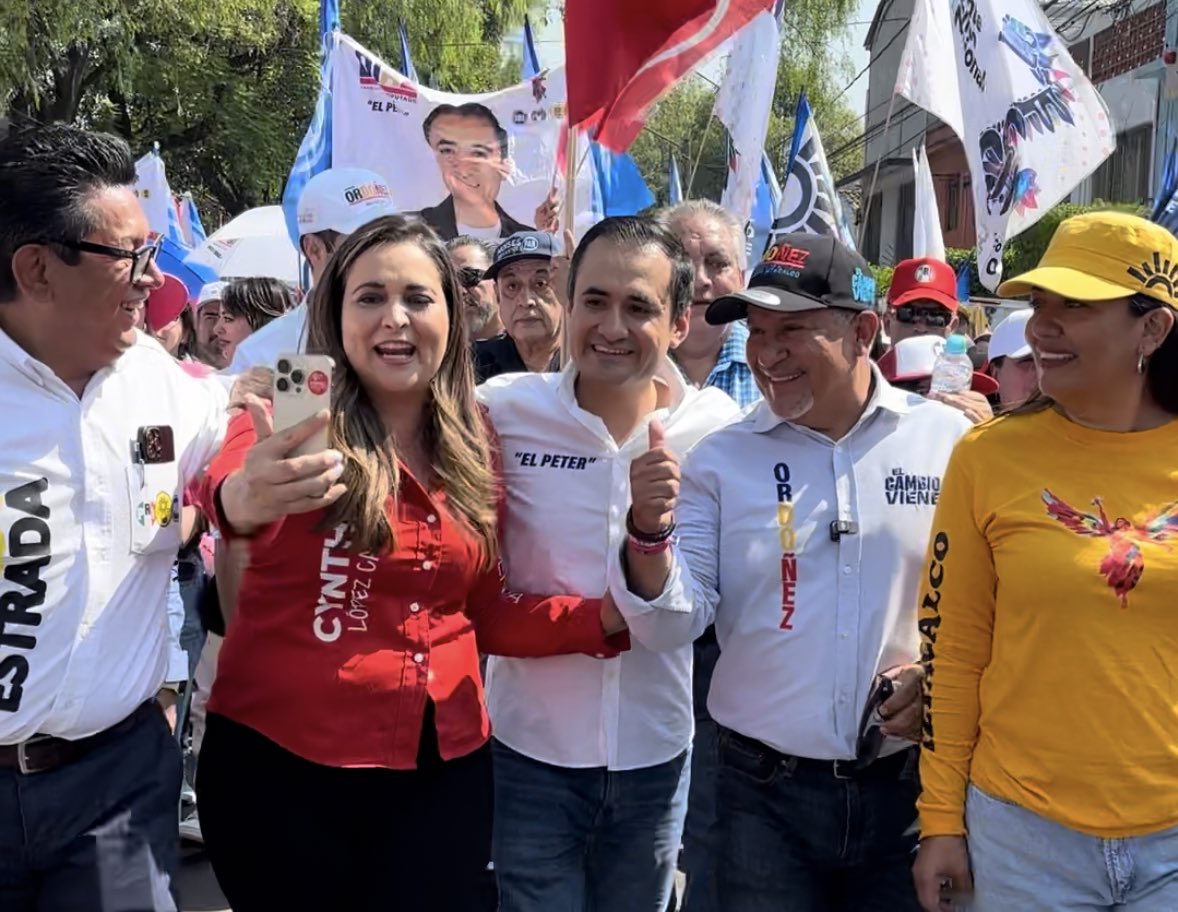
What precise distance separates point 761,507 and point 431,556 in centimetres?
74

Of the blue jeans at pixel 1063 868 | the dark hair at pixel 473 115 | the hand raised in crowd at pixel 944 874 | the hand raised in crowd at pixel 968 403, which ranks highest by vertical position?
the dark hair at pixel 473 115

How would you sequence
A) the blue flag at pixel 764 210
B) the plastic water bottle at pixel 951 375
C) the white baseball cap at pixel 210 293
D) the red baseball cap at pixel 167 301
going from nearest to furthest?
the red baseball cap at pixel 167 301
the plastic water bottle at pixel 951 375
the white baseball cap at pixel 210 293
the blue flag at pixel 764 210

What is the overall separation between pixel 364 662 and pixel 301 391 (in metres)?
0.64

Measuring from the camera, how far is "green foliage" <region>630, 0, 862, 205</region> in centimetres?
2483

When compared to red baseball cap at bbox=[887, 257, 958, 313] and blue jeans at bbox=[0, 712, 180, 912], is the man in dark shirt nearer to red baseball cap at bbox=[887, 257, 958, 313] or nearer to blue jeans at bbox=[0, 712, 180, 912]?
red baseball cap at bbox=[887, 257, 958, 313]

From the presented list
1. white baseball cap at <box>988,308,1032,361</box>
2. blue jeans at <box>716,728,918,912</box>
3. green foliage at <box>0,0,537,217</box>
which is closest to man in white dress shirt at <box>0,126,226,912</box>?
blue jeans at <box>716,728,918,912</box>

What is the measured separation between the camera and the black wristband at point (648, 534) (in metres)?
2.55

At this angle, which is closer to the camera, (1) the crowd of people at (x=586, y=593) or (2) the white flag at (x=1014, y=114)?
(1) the crowd of people at (x=586, y=593)

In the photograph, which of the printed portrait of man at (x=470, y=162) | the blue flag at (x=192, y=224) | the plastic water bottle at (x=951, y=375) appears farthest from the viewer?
the blue flag at (x=192, y=224)

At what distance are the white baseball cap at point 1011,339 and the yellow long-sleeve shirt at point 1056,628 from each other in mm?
2609

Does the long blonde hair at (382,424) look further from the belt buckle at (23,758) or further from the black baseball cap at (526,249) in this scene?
the black baseball cap at (526,249)

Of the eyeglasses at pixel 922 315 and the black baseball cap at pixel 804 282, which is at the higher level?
the black baseball cap at pixel 804 282

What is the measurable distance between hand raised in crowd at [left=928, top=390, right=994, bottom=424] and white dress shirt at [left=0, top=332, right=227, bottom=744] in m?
2.08

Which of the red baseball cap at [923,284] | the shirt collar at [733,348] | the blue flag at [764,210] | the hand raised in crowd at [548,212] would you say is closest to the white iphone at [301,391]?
the shirt collar at [733,348]
